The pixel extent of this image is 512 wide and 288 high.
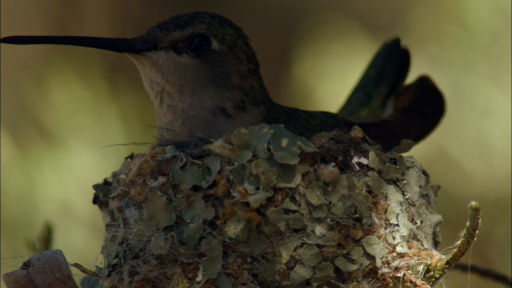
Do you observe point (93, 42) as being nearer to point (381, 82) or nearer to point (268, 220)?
point (268, 220)

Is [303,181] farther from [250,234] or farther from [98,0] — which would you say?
[98,0]

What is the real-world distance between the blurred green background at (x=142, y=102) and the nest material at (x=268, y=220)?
1301mm

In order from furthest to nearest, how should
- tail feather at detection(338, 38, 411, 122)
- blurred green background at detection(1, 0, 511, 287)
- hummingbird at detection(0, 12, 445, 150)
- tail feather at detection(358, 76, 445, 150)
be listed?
blurred green background at detection(1, 0, 511, 287), tail feather at detection(338, 38, 411, 122), tail feather at detection(358, 76, 445, 150), hummingbird at detection(0, 12, 445, 150)

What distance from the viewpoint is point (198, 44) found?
215 cm

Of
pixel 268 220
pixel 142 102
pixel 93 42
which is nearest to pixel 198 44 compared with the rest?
pixel 93 42

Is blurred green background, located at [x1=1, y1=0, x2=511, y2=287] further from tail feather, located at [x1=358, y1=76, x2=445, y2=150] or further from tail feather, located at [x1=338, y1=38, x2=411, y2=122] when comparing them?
tail feather, located at [x1=358, y1=76, x2=445, y2=150]

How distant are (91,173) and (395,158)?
6.57ft

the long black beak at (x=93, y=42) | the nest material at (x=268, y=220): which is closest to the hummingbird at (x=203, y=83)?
the long black beak at (x=93, y=42)

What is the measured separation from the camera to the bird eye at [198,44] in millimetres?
2124

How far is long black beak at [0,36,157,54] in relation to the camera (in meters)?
1.92

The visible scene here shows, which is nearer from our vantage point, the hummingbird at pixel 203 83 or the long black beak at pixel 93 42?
the long black beak at pixel 93 42

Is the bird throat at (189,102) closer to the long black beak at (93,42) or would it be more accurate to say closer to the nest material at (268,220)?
the long black beak at (93,42)

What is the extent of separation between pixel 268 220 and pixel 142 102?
2.08 meters

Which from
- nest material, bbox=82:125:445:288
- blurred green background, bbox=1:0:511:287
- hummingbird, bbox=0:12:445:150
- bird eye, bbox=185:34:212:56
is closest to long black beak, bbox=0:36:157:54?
hummingbird, bbox=0:12:445:150
